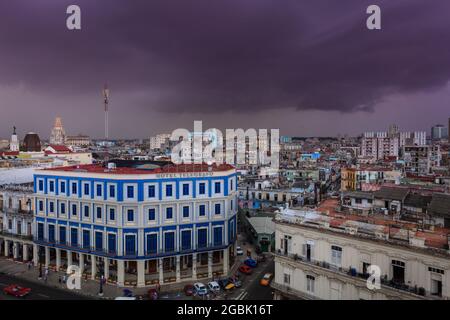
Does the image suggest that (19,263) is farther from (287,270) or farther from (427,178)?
(427,178)

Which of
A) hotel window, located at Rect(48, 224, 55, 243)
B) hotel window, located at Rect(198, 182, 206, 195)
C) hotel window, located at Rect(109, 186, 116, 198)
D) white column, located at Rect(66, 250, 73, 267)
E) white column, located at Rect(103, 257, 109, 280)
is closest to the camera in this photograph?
hotel window, located at Rect(109, 186, 116, 198)

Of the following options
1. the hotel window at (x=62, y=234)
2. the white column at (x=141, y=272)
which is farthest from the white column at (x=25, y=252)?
the white column at (x=141, y=272)

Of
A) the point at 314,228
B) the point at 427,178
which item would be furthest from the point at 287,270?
the point at 427,178

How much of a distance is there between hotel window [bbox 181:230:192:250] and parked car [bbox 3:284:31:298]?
15766 millimetres

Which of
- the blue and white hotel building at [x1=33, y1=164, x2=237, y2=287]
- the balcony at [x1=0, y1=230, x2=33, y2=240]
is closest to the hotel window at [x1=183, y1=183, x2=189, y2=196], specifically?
the blue and white hotel building at [x1=33, y1=164, x2=237, y2=287]

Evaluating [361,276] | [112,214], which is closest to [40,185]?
[112,214]

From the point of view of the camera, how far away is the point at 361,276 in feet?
78.4

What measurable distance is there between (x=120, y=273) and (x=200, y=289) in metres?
8.83

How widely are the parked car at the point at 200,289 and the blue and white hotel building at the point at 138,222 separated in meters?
3.36

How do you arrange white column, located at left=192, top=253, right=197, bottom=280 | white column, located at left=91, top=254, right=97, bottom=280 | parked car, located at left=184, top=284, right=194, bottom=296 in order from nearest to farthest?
parked car, located at left=184, top=284, right=194, bottom=296
white column, located at left=91, top=254, right=97, bottom=280
white column, located at left=192, top=253, right=197, bottom=280

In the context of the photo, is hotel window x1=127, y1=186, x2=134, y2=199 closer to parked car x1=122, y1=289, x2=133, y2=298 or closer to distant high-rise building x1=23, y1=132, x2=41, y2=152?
parked car x1=122, y1=289, x2=133, y2=298

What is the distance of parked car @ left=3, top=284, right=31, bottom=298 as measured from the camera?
118 ft

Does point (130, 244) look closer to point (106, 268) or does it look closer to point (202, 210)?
point (106, 268)

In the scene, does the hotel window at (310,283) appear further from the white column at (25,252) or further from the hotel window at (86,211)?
the white column at (25,252)
